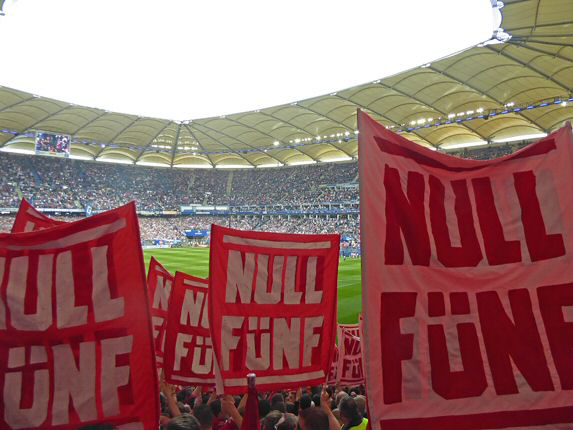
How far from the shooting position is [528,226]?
8.63ft

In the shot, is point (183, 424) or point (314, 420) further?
point (314, 420)

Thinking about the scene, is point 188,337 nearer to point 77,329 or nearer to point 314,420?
point 77,329

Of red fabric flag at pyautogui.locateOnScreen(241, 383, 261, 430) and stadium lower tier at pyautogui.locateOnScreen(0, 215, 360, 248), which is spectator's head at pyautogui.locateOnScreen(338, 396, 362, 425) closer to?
red fabric flag at pyautogui.locateOnScreen(241, 383, 261, 430)

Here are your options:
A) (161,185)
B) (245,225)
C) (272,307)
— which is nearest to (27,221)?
(272,307)

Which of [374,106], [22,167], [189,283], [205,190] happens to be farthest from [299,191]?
[189,283]

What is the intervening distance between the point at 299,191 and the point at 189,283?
5893 centimetres

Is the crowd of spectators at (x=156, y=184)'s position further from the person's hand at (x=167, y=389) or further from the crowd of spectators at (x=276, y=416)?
the crowd of spectators at (x=276, y=416)

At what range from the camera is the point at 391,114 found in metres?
38.9

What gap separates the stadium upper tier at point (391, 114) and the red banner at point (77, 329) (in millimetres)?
23935

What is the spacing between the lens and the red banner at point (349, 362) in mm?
6645

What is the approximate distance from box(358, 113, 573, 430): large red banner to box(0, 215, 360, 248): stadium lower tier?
47.0 meters

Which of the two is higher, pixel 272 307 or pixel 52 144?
pixel 52 144

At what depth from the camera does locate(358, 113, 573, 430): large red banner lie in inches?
91.0

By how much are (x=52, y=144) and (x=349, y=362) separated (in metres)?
52.2
